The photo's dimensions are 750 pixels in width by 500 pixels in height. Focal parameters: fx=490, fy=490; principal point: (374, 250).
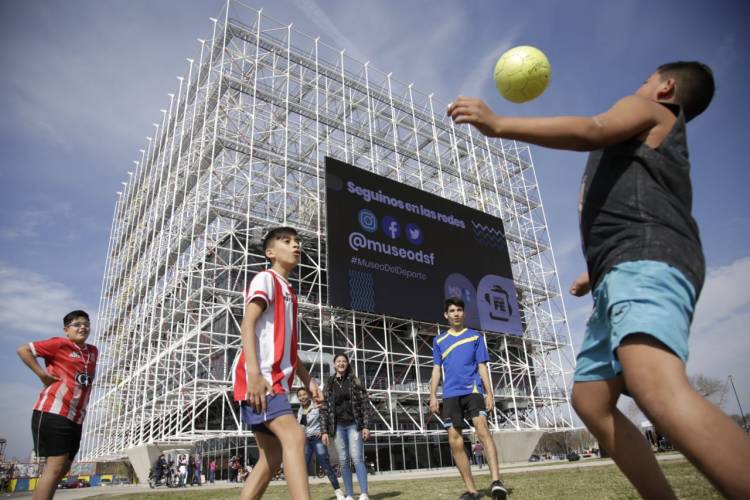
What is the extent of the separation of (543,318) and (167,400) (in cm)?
1930

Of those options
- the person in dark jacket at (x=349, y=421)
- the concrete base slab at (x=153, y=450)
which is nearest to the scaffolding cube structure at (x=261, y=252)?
the concrete base slab at (x=153, y=450)

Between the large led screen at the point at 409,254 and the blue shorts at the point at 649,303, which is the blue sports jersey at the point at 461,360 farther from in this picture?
the large led screen at the point at 409,254

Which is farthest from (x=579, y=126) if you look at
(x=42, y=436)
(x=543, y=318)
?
(x=543, y=318)

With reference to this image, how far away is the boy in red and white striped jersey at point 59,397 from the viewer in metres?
3.61

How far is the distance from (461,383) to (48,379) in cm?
343

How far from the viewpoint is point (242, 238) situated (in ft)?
66.0

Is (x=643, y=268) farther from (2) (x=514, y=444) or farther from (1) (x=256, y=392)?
(2) (x=514, y=444)

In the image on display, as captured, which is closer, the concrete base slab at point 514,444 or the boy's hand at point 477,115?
the boy's hand at point 477,115

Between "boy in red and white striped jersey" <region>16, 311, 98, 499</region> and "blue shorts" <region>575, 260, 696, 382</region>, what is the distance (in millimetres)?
3896

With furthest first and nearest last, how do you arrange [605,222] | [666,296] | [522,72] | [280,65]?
[280,65] < [522,72] < [605,222] < [666,296]

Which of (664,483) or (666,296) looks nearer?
(666,296)

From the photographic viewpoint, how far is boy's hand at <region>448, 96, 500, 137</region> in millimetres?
1659

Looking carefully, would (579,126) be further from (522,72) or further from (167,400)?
(167,400)

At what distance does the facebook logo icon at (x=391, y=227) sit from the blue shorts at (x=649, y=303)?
17899 mm
